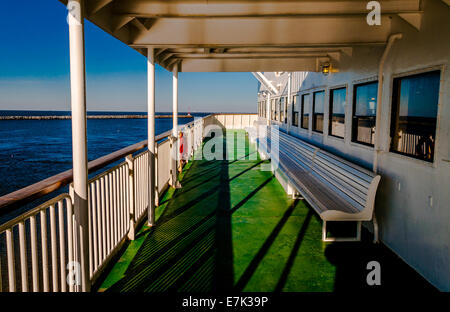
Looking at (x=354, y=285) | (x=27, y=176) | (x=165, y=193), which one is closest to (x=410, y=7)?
(x=354, y=285)

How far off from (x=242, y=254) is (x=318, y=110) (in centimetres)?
429

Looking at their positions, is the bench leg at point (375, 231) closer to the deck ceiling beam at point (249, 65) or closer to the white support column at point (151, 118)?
the white support column at point (151, 118)

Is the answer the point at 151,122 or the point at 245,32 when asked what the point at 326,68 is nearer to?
the point at 245,32

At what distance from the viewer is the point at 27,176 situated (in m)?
20.4

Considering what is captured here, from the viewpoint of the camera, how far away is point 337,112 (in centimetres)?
571

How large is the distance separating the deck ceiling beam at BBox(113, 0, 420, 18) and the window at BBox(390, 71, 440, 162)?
0.94 meters

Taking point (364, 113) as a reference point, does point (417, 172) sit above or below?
below

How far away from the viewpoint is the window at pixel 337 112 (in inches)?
216

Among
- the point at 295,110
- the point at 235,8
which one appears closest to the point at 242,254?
the point at 235,8

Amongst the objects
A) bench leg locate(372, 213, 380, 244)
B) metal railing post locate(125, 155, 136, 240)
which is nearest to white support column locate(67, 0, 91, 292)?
metal railing post locate(125, 155, 136, 240)

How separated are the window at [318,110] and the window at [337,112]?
23.2 inches

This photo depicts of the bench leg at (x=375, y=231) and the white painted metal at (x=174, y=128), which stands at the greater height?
the white painted metal at (x=174, y=128)

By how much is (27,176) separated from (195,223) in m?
20.0

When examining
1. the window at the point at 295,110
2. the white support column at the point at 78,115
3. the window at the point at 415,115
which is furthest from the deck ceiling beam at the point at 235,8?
the window at the point at 295,110
